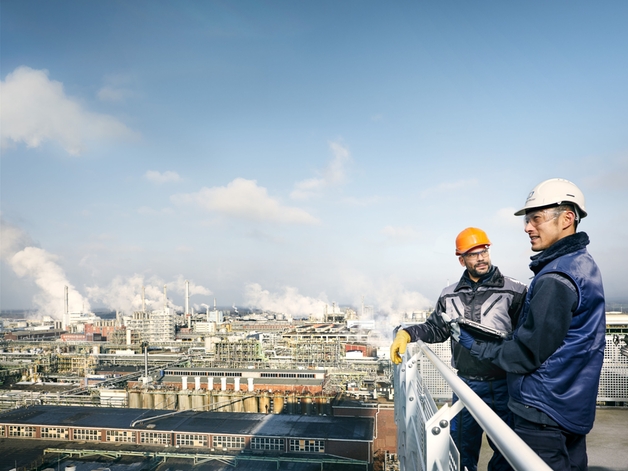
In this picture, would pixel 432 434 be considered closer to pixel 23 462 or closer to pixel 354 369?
pixel 23 462

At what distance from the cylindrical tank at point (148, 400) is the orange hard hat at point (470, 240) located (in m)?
15.9

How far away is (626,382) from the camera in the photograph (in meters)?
3.28

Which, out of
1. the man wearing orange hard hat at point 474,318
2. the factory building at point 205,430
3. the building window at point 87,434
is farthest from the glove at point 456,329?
the building window at point 87,434

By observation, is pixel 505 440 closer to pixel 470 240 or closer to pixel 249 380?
pixel 470 240

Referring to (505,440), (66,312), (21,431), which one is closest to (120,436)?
(21,431)

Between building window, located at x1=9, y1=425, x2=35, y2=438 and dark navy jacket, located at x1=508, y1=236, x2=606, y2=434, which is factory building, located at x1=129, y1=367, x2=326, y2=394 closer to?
building window, located at x1=9, y1=425, x2=35, y2=438

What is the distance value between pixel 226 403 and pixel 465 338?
1483cm

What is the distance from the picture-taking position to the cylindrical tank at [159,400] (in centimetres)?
1505

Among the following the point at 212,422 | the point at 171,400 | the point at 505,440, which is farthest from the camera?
the point at 171,400

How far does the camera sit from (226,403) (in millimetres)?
14625

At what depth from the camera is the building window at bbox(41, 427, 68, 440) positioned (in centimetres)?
1089

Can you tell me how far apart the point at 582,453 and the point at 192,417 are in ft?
38.4

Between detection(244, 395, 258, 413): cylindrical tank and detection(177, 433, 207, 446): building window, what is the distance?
4.81 meters

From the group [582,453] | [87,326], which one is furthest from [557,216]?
[87,326]
